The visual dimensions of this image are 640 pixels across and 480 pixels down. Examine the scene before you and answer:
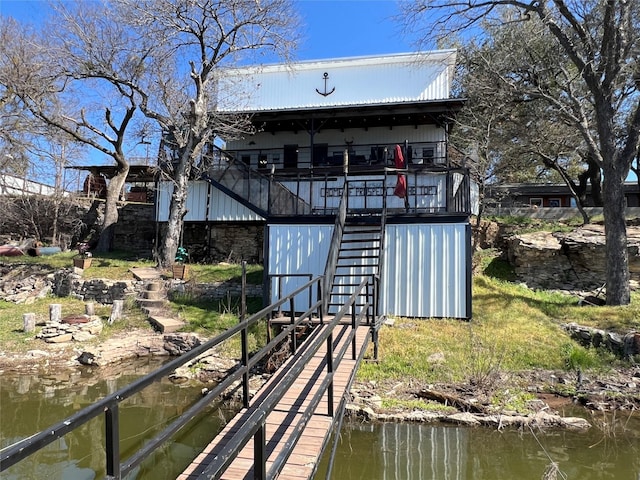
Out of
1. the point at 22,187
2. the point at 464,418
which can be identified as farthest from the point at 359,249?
the point at 22,187

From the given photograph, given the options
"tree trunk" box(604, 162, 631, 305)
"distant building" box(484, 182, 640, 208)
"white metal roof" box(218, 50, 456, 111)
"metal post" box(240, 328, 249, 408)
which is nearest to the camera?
"metal post" box(240, 328, 249, 408)

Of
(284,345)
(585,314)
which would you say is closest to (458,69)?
(585,314)

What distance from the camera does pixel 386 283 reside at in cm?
1066

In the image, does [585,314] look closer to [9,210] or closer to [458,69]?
[458,69]

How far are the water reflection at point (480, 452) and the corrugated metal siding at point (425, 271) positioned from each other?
160 inches

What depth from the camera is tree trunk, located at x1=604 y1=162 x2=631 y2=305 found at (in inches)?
447

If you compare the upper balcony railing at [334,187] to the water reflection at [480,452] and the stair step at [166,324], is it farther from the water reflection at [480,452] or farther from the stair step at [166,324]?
the water reflection at [480,452]

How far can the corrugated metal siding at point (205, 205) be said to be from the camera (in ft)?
51.9

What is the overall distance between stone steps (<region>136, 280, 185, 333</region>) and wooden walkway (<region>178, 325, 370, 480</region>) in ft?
20.5

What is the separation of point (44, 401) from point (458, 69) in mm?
21400

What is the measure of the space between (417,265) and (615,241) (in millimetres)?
5647

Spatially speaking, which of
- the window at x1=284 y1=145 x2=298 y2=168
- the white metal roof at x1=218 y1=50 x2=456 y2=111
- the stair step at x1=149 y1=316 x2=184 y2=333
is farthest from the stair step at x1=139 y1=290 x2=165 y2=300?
the window at x1=284 y1=145 x2=298 y2=168

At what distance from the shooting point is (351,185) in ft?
45.5

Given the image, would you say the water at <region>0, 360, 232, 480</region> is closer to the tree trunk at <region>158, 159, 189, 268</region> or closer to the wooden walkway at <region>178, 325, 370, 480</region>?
the wooden walkway at <region>178, 325, 370, 480</region>
